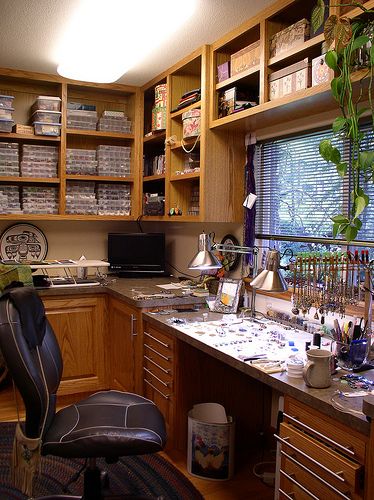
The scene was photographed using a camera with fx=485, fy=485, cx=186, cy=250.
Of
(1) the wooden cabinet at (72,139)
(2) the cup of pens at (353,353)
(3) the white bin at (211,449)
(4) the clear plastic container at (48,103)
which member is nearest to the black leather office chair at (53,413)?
(3) the white bin at (211,449)

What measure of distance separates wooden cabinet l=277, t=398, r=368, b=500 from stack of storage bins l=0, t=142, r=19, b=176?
8.93 feet

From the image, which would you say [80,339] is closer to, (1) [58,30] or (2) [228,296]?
(2) [228,296]

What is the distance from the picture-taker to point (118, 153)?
12.8ft

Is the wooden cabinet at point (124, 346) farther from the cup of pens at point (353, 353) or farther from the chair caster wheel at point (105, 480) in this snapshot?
the cup of pens at point (353, 353)

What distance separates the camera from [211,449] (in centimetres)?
245

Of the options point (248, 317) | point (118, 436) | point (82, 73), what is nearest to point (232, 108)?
point (82, 73)

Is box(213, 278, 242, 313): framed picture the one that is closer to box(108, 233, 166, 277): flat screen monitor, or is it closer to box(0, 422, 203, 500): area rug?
box(0, 422, 203, 500): area rug

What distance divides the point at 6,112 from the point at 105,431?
8.32 ft

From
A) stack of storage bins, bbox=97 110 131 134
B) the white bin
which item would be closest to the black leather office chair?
the white bin

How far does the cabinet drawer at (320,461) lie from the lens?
4.82ft

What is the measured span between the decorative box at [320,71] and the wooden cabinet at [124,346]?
165cm

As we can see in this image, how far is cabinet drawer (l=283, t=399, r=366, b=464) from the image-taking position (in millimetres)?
1473

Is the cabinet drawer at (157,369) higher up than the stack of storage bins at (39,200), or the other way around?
the stack of storage bins at (39,200)

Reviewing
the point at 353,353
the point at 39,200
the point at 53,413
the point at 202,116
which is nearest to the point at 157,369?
the point at 53,413
